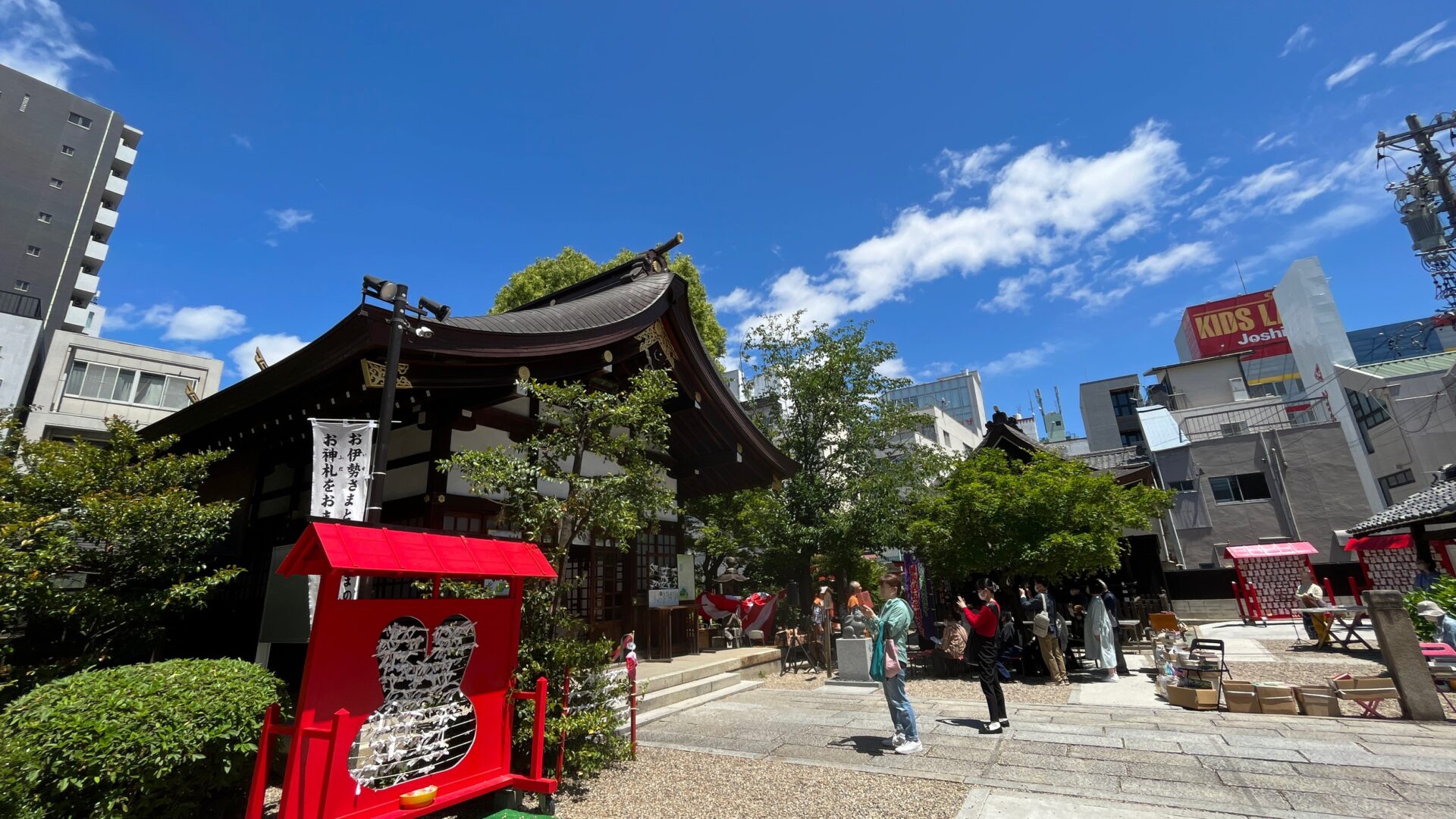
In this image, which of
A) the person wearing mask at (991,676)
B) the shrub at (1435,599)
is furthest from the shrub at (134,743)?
the shrub at (1435,599)

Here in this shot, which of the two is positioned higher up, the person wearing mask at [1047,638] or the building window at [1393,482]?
the building window at [1393,482]

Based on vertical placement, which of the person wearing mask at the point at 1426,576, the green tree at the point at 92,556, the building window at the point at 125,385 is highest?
the building window at the point at 125,385

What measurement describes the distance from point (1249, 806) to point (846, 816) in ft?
10.2

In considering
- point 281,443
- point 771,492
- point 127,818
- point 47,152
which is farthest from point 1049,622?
point 47,152

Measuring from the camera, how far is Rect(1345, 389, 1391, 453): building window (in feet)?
80.0

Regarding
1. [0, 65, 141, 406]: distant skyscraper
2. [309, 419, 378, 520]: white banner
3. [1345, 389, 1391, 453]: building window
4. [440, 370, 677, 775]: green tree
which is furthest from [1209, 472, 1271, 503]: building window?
[0, 65, 141, 406]: distant skyscraper

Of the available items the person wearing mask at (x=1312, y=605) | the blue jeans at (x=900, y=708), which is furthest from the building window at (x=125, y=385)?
the person wearing mask at (x=1312, y=605)

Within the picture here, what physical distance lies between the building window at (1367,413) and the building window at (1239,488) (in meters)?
4.18

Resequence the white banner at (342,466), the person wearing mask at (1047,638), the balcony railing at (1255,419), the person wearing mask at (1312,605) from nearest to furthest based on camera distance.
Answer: the white banner at (342,466) → the person wearing mask at (1047,638) → the person wearing mask at (1312,605) → the balcony railing at (1255,419)

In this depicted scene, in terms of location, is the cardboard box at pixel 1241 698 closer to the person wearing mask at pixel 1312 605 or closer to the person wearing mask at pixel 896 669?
the person wearing mask at pixel 896 669

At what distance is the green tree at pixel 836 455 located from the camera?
15477 mm

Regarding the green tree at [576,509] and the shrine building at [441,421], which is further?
the shrine building at [441,421]

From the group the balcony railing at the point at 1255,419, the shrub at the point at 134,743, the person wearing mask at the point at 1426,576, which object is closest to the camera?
the shrub at the point at 134,743

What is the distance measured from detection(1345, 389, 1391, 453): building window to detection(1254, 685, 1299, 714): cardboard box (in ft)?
80.8
